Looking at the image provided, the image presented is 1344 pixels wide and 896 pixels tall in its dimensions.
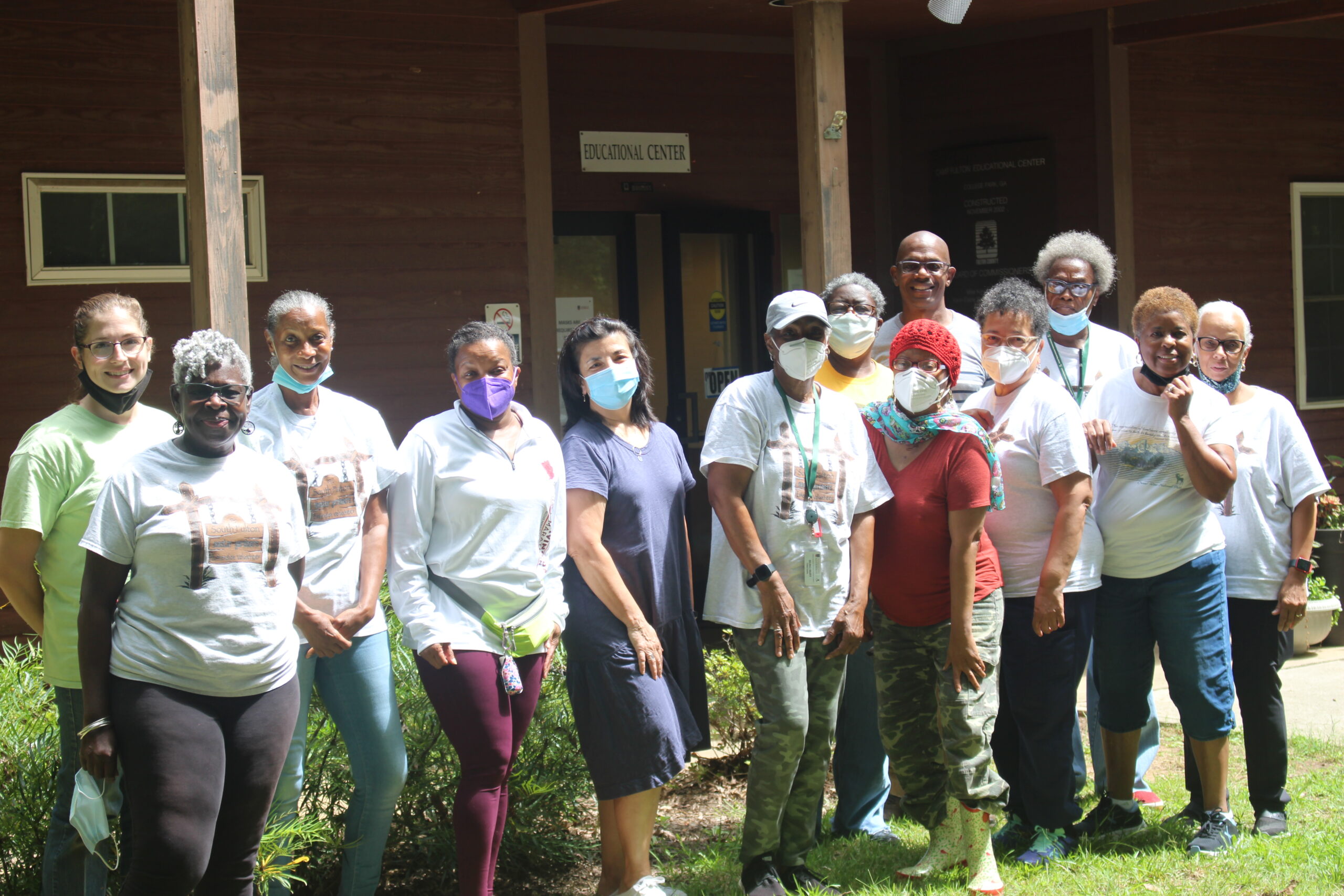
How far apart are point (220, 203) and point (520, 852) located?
91.0 inches

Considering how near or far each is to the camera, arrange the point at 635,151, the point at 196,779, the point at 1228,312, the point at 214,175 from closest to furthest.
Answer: the point at 196,779
the point at 214,175
the point at 1228,312
the point at 635,151

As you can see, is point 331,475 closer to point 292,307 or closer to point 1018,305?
point 292,307

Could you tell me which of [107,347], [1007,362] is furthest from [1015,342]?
[107,347]

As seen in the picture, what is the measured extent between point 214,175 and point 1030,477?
109 inches

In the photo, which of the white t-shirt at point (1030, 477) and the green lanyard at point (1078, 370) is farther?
the green lanyard at point (1078, 370)

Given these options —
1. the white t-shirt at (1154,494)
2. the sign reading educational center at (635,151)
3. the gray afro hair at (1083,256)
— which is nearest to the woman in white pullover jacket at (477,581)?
the white t-shirt at (1154,494)

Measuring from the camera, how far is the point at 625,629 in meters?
3.79

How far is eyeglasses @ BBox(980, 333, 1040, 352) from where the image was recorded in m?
4.23

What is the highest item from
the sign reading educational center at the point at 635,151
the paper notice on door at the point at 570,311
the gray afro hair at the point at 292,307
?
the sign reading educational center at the point at 635,151

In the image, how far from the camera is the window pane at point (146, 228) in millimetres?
6375

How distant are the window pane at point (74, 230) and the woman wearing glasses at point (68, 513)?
3.16 m

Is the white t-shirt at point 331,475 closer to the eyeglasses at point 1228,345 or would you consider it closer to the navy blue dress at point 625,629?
the navy blue dress at point 625,629

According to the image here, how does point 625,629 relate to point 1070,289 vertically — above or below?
below


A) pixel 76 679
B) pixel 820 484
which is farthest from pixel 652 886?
pixel 76 679
